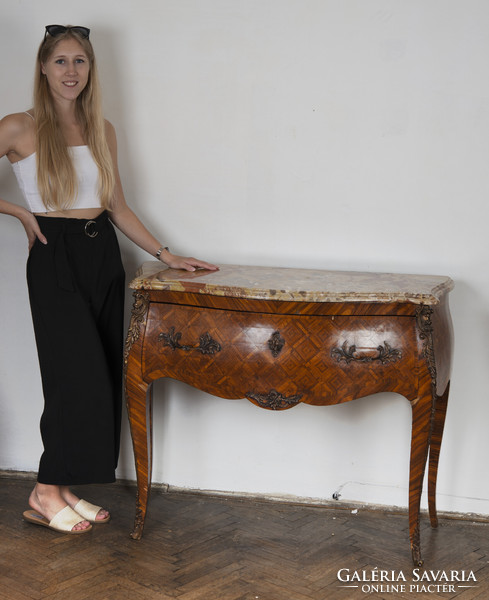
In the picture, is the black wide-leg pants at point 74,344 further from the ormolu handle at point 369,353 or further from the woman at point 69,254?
the ormolu handle at point 369,353

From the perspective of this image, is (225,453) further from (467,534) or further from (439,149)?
(439,149)

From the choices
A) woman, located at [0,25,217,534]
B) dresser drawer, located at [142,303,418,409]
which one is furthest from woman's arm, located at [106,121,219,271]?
dresser drawer, located at [142,303,418,409]

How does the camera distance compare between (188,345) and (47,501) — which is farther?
(47,501)

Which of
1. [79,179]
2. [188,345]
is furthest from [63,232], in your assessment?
[188,345]

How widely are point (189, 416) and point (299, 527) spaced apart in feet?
2.23

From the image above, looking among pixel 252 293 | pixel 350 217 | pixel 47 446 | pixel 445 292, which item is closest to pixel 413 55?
pixel 350 217

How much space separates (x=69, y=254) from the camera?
9.49 ft

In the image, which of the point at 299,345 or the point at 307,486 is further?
the point at 307,486

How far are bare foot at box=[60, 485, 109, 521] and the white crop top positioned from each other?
3.73 ft

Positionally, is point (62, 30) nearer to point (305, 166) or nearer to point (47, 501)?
point (305, 166)

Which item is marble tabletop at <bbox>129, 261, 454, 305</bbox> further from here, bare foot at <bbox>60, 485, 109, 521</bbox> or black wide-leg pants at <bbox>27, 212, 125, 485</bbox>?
bare foot at <bbox>60, 485, 109, 521</bbox>

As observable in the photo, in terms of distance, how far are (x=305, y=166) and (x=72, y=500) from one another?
1645 mm

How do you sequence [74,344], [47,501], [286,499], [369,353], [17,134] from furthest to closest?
[286,499]
[47,501]
[74,344]
[17,134]
[369,353]

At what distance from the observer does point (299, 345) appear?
2.64 metres
